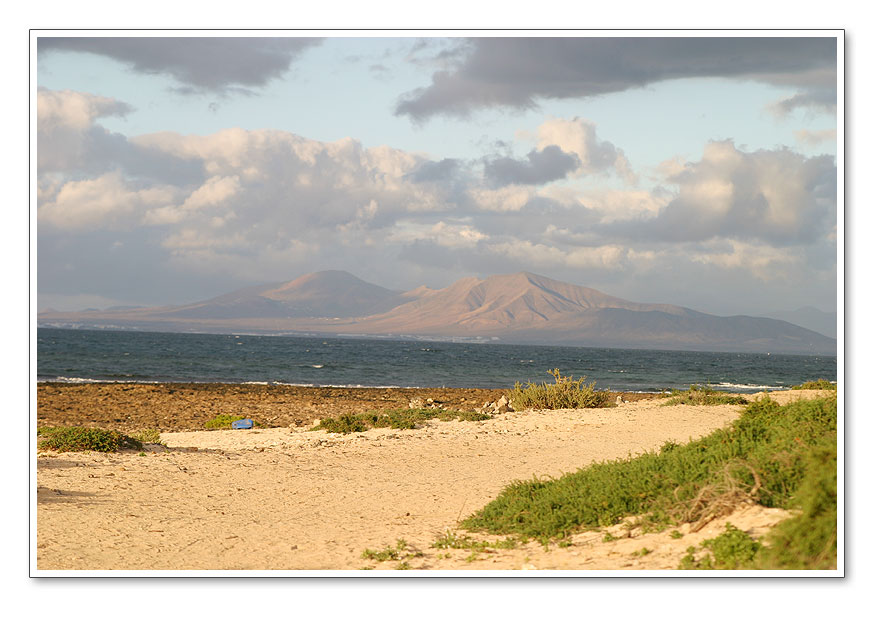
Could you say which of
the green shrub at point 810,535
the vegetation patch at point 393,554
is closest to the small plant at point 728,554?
the green shrub at point 810,535

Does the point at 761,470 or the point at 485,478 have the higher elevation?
the point at 761,470

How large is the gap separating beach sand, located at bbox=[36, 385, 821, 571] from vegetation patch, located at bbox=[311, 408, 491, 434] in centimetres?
50

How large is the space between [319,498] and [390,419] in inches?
322

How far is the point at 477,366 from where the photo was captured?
209 feet

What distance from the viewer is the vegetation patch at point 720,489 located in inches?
226

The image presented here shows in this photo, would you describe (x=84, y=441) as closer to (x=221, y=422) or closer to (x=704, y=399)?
(x=221, y=422)

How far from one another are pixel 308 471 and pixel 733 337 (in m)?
45.4

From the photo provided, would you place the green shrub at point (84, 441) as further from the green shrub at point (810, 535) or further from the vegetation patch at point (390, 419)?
the green shrub at point (810, 535)

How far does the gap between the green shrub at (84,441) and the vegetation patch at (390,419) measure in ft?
15.7

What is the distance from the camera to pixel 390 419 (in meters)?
18.7

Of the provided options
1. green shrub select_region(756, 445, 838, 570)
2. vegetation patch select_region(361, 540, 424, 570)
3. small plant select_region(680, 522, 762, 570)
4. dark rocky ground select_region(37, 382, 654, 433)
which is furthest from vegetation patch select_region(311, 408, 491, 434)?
green shrub select_region(756, 445, 838, 570)

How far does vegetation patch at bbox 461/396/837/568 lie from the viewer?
5.75 m
